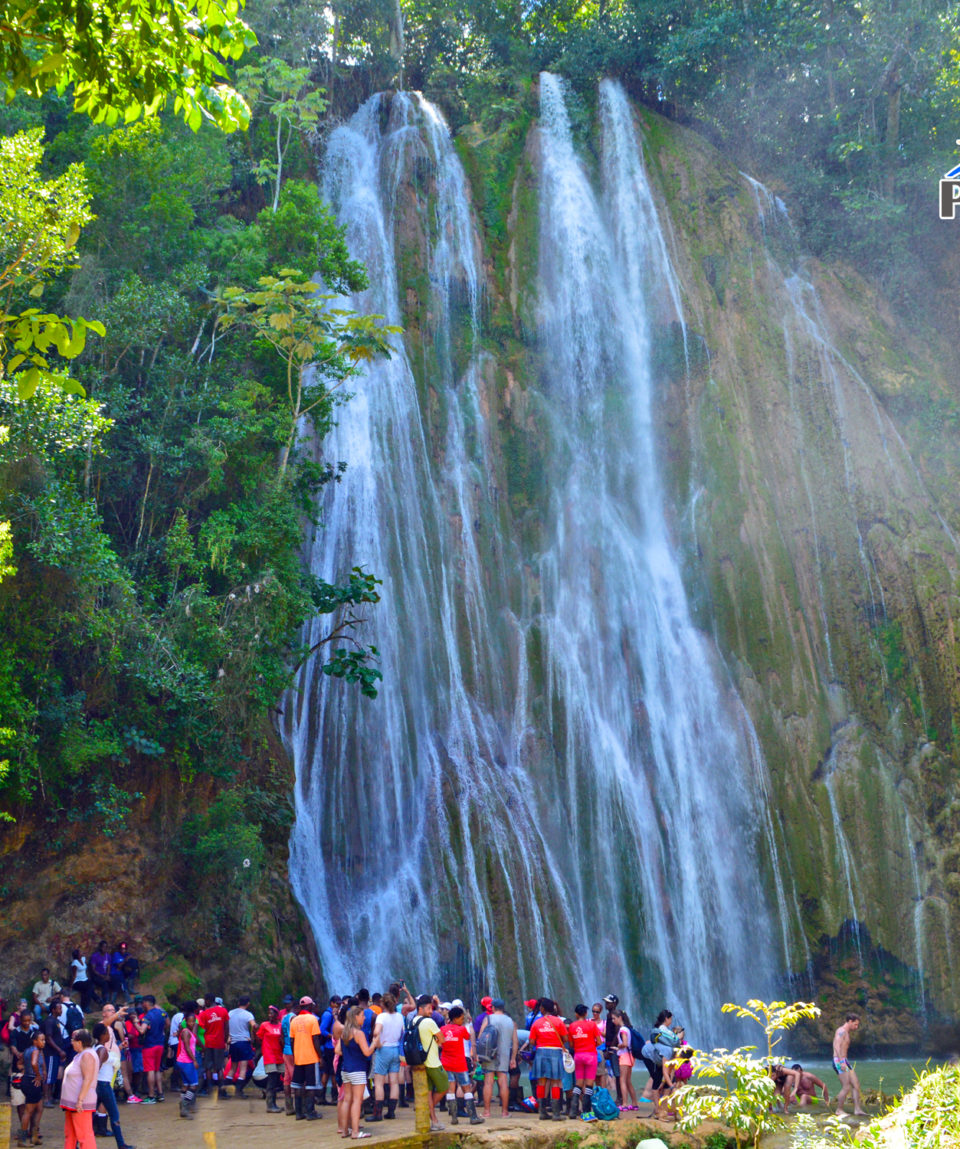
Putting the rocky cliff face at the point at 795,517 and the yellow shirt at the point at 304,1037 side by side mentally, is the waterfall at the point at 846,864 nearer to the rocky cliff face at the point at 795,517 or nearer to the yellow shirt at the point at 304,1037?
the rocky cliff face at the point at 795,517

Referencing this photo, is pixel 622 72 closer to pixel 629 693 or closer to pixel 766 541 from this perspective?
pixel 766 541

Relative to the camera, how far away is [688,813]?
21.6 m

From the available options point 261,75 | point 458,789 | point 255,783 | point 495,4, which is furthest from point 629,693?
point 495,4

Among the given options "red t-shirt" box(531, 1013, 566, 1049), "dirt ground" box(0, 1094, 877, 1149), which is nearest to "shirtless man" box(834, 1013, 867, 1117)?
"dirt ground" box(0, 1094, 877, 1149)

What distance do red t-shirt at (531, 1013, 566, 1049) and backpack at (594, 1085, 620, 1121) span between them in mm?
630

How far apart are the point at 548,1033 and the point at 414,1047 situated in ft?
7.05

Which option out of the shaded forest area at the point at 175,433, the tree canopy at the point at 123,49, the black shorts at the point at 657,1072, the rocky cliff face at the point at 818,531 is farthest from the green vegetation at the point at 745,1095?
the rocky cliff face at the point at 818,531

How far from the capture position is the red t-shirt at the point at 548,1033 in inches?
433

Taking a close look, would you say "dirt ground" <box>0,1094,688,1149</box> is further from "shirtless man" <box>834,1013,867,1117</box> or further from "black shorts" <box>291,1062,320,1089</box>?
"shirtless man" <box>834,1013,867,1117</box>

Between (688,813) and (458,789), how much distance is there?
17.3 feet

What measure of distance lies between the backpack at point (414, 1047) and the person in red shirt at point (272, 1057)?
2.81 meters

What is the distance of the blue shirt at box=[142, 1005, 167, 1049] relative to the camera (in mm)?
12164

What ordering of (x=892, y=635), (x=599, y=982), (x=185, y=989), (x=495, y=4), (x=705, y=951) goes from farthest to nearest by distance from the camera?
(x=495, y=4) < (x=892, y=635) < (x=705, y=951) < (x=599, y=982) < (x=185, y=989)

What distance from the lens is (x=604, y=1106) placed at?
36.0 feet
